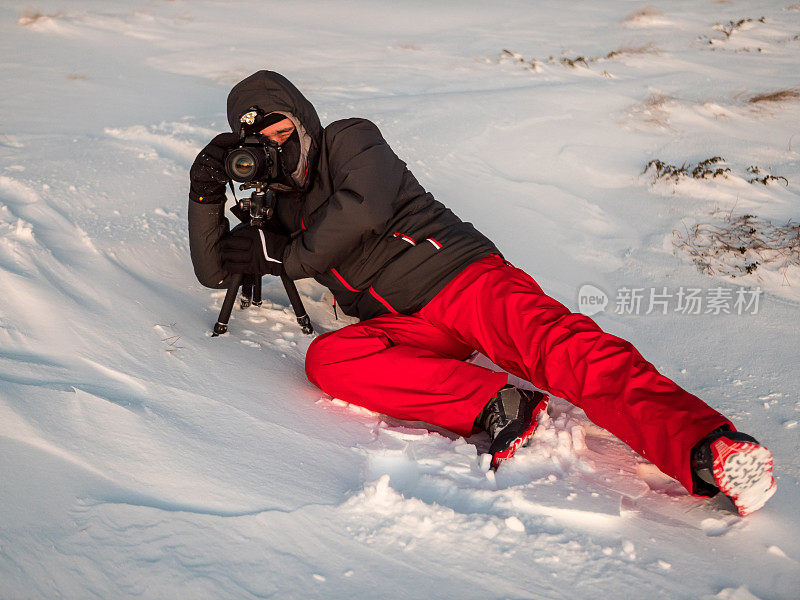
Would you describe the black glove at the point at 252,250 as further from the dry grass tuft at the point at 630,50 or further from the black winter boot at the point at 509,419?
the dry grass tuft at the point at 630,50

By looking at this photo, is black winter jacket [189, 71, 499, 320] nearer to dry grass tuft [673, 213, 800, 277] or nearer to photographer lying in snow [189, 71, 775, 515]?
photographer lying in snow [189, 71, 775, 515]

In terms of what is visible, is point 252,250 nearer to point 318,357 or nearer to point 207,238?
point 207,238

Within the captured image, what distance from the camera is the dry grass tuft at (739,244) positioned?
2910 millimetres

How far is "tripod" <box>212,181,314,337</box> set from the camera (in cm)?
216

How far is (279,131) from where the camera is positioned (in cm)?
221

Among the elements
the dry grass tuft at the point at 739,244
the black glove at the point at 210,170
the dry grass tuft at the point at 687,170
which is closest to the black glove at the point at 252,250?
the black glove at the point at 210,170

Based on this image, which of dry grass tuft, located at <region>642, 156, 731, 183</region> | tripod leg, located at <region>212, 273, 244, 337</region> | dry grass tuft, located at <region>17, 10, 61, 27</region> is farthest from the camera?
dry grass tuft, located at <region>17, 10, 61, 27</region>

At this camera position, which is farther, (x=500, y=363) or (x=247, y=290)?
(x=247, y=290)

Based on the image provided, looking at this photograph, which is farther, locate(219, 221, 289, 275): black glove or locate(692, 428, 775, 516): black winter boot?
locate(219, 221, 289, 275): black glove

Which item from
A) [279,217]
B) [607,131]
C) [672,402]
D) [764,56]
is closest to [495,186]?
[607,131]

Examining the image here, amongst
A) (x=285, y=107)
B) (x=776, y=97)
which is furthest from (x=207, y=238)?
(x=776, y=97)

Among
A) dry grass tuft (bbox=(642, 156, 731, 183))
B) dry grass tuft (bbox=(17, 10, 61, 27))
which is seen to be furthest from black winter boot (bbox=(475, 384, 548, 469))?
dry grass tuft (bbox=(17, 10, 61, 27))

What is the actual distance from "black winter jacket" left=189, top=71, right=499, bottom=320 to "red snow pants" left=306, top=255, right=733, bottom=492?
0.26 ft

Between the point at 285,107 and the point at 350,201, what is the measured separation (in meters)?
0.38
